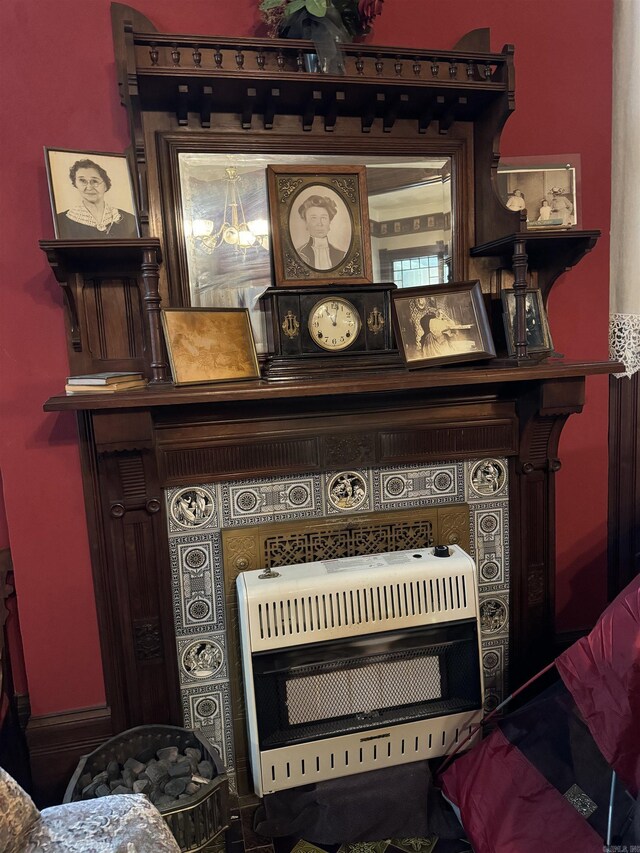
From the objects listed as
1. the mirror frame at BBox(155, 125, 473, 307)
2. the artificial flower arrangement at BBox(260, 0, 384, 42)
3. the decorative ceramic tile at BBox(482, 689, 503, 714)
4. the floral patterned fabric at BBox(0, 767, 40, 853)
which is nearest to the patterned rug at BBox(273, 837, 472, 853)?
the decorative ceramic tile at BBox(482, 689, 503, 714)

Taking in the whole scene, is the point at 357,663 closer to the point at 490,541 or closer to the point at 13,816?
the point at 490,541

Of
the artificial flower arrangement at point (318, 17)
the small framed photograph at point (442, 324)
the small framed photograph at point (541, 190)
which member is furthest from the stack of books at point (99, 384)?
the small framed photograph at point (541, 190)

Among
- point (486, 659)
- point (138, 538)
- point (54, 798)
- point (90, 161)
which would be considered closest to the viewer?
point (90, 161)

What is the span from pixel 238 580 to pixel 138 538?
1.01 feet

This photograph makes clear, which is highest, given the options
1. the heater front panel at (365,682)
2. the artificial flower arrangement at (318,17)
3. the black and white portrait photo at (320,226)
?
the artificial flower arrangement at (318,17)

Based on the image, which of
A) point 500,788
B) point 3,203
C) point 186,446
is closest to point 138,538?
point 186,446

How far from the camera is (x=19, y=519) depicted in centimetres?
170

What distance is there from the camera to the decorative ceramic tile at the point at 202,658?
174 centimetres

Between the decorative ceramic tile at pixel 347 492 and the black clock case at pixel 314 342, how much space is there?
0.33 metres

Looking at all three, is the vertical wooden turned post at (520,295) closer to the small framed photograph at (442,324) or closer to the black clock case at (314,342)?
the small framed photograph at (442,324)

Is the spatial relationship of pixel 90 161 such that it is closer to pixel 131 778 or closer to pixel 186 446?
pixel 186 446

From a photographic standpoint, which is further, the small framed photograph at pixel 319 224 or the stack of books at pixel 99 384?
the small framed photograph at pixel 319 224

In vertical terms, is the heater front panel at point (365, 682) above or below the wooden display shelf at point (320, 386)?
below

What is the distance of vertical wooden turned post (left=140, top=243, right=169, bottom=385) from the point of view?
4.85 feet
